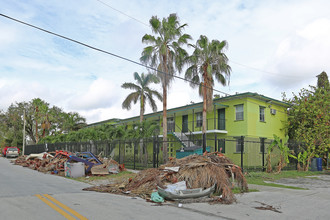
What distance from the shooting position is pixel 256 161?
24.2 metres

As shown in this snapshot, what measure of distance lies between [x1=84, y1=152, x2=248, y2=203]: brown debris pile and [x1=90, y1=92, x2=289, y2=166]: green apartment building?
13.0 metres

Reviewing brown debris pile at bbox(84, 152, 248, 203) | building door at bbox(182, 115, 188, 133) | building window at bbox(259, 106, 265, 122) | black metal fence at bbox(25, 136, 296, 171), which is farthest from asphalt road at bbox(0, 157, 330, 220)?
building door at bbox(182, 115, 188, 133)

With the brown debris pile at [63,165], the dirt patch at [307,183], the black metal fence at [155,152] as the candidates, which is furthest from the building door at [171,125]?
the dirt patch at [307,183]

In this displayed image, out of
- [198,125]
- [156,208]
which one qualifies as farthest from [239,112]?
[156,208]

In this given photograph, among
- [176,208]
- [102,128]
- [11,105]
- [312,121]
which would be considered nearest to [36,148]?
[102,128]

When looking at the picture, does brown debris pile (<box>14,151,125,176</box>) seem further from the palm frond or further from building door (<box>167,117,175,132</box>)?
building door (<box>167,117,175,132</box>)

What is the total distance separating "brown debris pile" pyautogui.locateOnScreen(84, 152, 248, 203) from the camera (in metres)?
9.55

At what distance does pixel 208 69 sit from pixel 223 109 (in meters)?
5.40

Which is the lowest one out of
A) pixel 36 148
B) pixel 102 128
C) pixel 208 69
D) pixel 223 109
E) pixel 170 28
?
pixel 36 148

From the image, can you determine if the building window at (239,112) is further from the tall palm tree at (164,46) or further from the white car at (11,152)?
the white car at (11,152)

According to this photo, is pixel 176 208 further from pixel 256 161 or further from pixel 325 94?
pixel 325 94

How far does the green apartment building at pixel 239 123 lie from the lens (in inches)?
986

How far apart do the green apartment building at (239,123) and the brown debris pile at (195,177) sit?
42.5 ft

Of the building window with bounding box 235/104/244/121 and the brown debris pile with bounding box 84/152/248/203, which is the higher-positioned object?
the building window with bounding box 235/104/244/121
